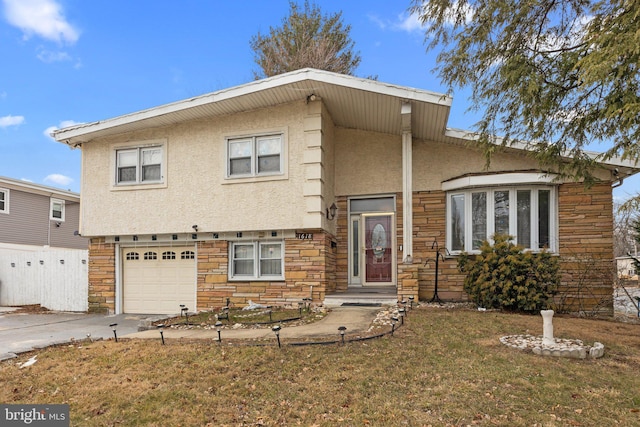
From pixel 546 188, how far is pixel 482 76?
4.19 m

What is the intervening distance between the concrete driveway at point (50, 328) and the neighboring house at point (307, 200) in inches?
41.2

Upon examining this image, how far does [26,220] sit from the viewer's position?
1920 centimetres

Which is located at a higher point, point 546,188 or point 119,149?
point 119,149

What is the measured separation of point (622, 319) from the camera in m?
9.37

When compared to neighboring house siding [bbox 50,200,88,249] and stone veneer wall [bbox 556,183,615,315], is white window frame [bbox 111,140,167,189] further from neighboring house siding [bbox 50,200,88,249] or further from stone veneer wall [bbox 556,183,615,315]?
neighboring house siding [bbox 50,200,88,249]

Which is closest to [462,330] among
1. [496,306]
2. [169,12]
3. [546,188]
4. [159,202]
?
[496,306]

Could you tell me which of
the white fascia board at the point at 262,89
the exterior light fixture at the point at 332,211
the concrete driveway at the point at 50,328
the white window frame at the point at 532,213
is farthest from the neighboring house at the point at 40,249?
the white window frame at the point at 532,213

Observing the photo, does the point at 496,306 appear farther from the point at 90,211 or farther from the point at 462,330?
the point at 90,211

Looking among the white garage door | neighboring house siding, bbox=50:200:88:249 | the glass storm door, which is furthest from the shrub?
neighboring house siding, bbox=50:200:88:249

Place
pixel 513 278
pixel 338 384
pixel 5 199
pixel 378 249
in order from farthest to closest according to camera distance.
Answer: pixel 5 199 → pixel 378 249 → pixel 513 278 → pixel 338 384

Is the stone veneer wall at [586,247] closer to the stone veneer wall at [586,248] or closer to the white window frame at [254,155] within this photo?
the stone veneer wall at [586,248]

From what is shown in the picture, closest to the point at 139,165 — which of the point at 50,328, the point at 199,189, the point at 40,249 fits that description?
the point at 199,189

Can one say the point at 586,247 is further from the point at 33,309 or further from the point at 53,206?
the point at 53,206

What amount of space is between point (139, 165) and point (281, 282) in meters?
5.14
